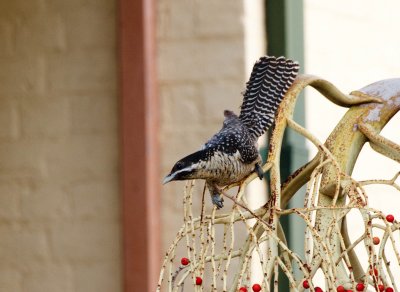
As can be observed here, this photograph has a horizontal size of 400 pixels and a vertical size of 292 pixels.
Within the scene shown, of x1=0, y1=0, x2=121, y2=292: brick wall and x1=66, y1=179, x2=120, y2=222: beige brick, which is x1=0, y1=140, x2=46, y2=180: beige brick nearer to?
x1=0, y1=0, x2=121, y2=292: brick wall

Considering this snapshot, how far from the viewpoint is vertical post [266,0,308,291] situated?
9.54 ft

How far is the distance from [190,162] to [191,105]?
1671 millimetres

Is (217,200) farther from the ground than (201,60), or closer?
closer

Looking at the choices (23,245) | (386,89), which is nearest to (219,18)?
(23,245)

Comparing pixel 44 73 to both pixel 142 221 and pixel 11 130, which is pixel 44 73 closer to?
pixel 11 130

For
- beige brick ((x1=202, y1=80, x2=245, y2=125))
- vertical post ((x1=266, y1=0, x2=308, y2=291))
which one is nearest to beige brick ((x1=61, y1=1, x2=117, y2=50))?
beige brick ((x1=202, y1=80, x2=245, y2=125))

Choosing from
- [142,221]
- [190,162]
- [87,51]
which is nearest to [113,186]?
[142,221]

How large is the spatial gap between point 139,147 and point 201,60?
0.26m

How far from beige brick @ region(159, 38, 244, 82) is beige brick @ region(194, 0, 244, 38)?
0.06 feet

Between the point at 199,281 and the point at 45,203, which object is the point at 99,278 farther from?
the point at 199,281

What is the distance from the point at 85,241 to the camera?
10.6ft

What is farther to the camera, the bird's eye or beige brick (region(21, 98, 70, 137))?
beige brick (region(21, 98, 70, 137))

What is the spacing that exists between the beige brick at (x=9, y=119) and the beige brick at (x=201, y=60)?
0.44 m

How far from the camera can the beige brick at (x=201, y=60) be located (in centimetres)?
299
